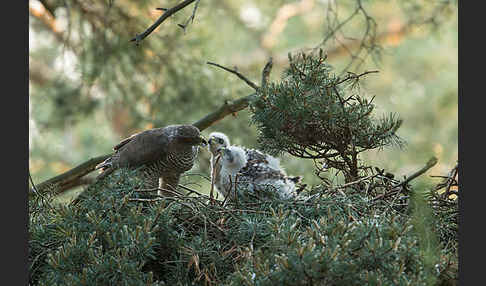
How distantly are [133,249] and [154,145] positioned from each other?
96cm

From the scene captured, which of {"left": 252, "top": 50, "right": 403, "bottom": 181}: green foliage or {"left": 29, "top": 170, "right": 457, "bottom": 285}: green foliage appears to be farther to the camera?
{"left": 252, "top": 50, "right": 403, "bottom": 181}: green foliage

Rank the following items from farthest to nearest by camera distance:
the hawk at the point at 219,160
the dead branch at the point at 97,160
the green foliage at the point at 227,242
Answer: the dead branch at the point at 97,160, the hawk at the point at 219,160, the green foliage at the point at 227,242

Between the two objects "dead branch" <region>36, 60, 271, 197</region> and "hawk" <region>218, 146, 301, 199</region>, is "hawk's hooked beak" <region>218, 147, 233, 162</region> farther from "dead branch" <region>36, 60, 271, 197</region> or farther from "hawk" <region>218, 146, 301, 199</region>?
"dead branch" <region>36, 60, 271, 197</region>

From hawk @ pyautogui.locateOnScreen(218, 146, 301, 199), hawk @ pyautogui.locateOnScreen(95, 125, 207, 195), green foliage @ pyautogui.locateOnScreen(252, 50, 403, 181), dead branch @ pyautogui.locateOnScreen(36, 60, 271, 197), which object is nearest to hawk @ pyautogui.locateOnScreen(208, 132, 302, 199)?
hawk @ pyautogui.locateOnScreen(218, 146, 301, 199)

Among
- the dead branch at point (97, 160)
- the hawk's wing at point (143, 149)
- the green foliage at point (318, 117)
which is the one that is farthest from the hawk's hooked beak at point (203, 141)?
the green foliage at point (318, 117)

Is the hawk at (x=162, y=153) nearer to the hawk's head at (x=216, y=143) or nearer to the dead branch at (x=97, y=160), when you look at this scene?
the hawk's head at (x=216, y=143)

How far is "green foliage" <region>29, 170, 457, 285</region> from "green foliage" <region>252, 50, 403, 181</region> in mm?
183

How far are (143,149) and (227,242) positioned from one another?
793 millimetres

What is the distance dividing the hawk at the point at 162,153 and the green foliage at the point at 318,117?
0.45 m

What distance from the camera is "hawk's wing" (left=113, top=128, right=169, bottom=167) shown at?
7.12ft

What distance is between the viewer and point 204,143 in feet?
7.63

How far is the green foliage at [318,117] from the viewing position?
5.65ft
